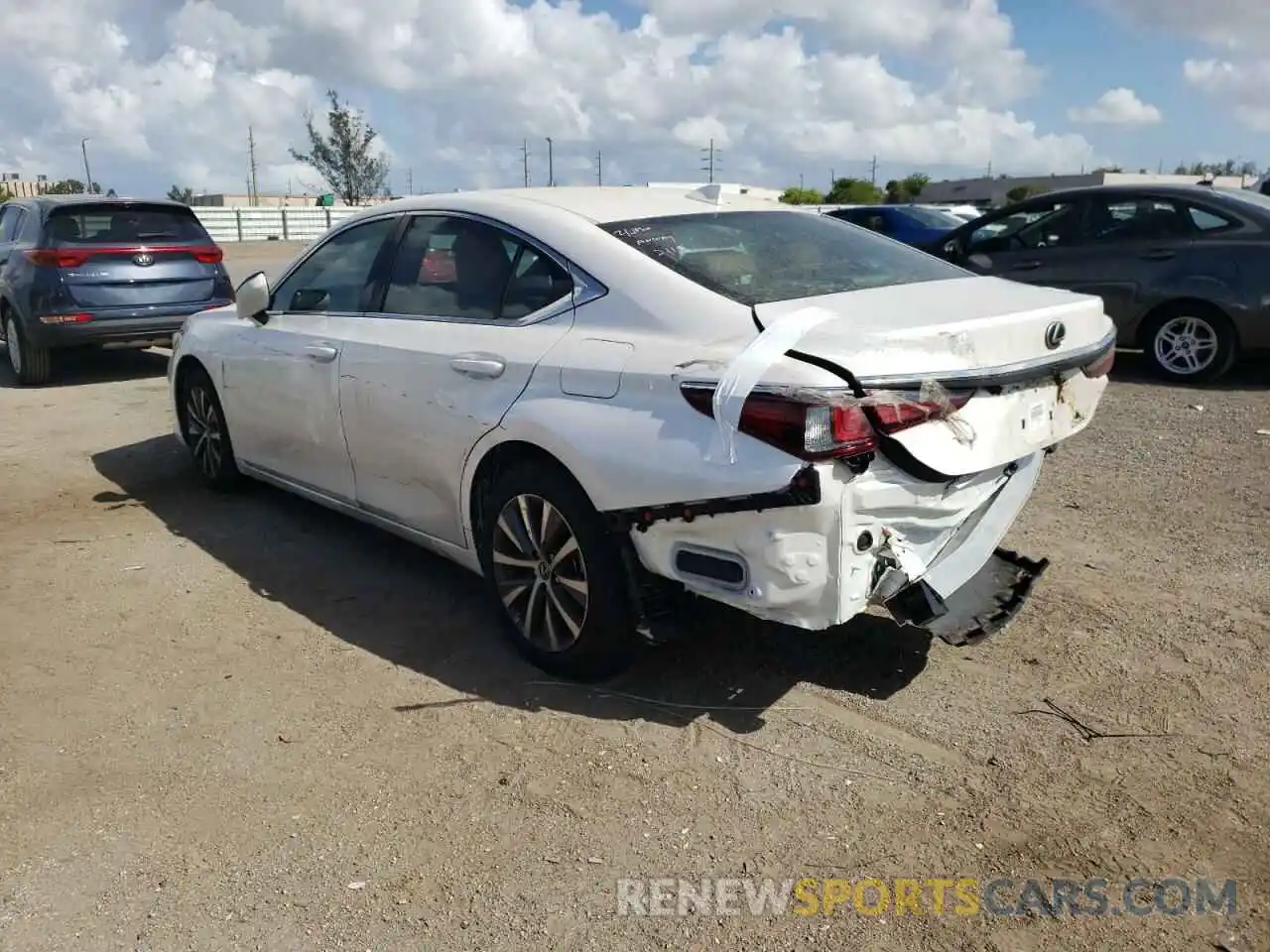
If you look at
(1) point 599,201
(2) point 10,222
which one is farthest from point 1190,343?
(2) point 10,222

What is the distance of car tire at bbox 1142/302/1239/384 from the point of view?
830 centimetres

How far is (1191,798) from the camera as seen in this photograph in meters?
3.06

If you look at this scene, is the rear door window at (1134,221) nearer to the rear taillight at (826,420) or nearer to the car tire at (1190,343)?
the car tire at (1190,343)

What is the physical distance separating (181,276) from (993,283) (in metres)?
8.09

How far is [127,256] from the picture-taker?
31.5ft

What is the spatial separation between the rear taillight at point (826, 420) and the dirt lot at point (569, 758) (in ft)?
3.33

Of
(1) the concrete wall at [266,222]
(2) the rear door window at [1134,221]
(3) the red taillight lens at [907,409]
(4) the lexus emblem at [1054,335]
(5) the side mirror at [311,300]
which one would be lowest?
(3) the red taillight lens at [907,409]

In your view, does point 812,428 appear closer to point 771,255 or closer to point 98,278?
point 771,255

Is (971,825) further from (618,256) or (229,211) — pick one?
A: (229,211)

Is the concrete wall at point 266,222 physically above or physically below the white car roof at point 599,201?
above

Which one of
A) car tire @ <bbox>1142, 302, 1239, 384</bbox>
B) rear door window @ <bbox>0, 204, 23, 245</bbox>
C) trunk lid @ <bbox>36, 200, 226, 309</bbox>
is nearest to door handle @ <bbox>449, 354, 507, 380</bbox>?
car tire @ <bbox>1142, 302, 1239, 384</bbox>

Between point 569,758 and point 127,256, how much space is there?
26.6ft

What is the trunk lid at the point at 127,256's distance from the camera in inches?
370

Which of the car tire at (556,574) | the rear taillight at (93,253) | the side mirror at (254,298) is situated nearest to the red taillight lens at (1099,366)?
the car tire at (556,574)
